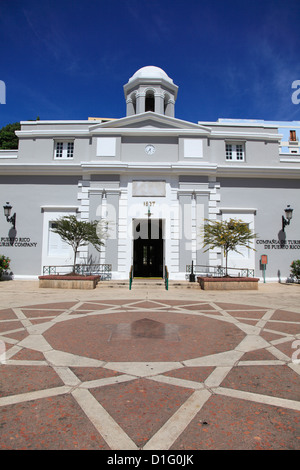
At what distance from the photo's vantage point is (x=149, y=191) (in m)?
17.1

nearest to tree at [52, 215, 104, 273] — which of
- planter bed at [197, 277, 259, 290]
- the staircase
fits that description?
the staircase

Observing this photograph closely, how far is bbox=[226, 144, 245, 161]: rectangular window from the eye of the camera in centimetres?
1856

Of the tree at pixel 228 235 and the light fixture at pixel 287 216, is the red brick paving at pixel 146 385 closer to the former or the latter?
the tree at pixel 228 235

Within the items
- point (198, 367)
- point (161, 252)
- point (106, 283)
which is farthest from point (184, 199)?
point (198, 367)

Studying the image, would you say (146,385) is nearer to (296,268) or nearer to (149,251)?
(149,251)

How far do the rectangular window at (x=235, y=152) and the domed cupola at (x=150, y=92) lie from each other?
496 centimetres

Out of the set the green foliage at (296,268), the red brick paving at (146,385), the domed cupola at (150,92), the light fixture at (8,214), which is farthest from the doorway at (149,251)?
the red brick paving at (146,385)

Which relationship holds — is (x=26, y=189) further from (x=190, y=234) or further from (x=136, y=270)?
(x=190, y=234)

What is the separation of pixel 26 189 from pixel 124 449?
17668 mm

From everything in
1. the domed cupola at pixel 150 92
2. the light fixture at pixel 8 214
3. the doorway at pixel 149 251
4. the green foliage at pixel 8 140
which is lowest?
the doorway at pixel 149 251

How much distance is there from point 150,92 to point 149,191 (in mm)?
8027

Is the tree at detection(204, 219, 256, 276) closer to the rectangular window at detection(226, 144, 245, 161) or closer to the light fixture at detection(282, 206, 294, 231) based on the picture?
the light fixture at detection(282, 206, 294, 231)

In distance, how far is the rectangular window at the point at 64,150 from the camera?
18312 millimetres

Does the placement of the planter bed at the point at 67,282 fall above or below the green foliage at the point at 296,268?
below
